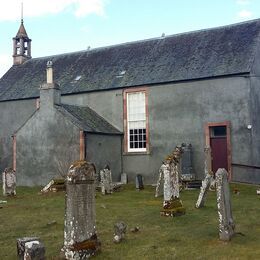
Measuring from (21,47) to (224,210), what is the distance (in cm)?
3328

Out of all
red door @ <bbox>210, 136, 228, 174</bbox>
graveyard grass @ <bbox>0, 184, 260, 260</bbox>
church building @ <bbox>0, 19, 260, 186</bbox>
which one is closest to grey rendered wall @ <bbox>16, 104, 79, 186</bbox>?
church building @ <bbox>0, 19, 260, 186</bbox>

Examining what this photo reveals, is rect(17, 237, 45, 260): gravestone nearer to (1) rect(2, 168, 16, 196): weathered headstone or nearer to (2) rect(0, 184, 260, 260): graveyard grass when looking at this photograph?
(2) rect(0, 184, 260, 260): graveyard grass

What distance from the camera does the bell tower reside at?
39312 millimetres

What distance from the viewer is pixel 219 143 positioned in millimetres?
25469

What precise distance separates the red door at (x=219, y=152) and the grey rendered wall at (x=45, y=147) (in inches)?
344

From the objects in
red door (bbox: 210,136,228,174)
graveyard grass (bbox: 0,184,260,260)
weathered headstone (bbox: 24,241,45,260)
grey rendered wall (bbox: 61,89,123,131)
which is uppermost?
grey rendered wall (bbox: 61,89,123,131)

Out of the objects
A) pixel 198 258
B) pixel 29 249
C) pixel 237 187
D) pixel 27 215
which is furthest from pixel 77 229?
pixel 237 187

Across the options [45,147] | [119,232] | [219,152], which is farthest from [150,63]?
[119,232]

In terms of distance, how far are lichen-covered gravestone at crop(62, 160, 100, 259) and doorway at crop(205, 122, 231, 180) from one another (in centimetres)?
1689

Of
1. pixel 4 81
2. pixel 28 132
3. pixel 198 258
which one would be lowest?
pixel 198 258

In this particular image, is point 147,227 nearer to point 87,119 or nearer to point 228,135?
point 228,135

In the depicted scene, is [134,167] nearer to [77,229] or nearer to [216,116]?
[216,116]

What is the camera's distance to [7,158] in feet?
108

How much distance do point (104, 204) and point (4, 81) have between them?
23.0 m
